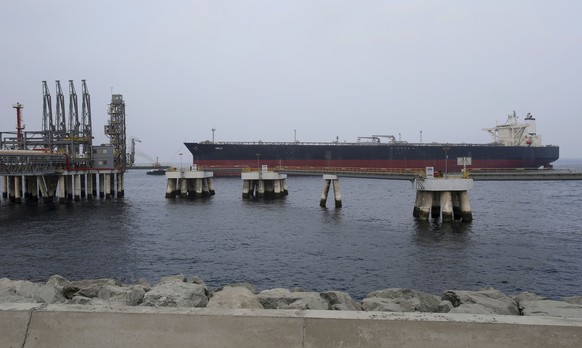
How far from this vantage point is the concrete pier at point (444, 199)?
31828mm

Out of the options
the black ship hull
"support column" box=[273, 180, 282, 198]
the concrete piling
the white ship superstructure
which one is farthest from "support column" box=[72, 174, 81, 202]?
the white ship superstructure

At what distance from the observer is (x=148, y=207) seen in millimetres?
48000

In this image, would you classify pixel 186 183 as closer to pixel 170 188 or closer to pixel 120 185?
pixel 170 188

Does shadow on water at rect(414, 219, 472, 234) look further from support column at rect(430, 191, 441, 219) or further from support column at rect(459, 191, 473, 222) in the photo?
support column at rect(430, 191, 441, 219)

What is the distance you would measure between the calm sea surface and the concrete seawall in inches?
429

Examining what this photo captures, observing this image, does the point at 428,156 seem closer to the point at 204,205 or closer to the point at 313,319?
the point at 204,205

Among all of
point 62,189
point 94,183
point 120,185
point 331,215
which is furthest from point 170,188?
point 331,215

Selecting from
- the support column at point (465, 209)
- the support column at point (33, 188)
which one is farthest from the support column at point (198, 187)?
the support column at point (465, 209)

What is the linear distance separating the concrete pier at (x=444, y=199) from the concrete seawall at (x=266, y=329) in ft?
91.4

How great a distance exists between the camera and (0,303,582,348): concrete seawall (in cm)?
488

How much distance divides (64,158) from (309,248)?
1702 inches

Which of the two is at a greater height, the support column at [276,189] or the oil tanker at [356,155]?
the oil tanker at [356,155]

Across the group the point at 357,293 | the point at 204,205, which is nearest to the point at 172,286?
the point at 357,293

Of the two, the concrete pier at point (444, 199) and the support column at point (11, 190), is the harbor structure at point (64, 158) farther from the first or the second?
the concrete pier at point (444, 199)
